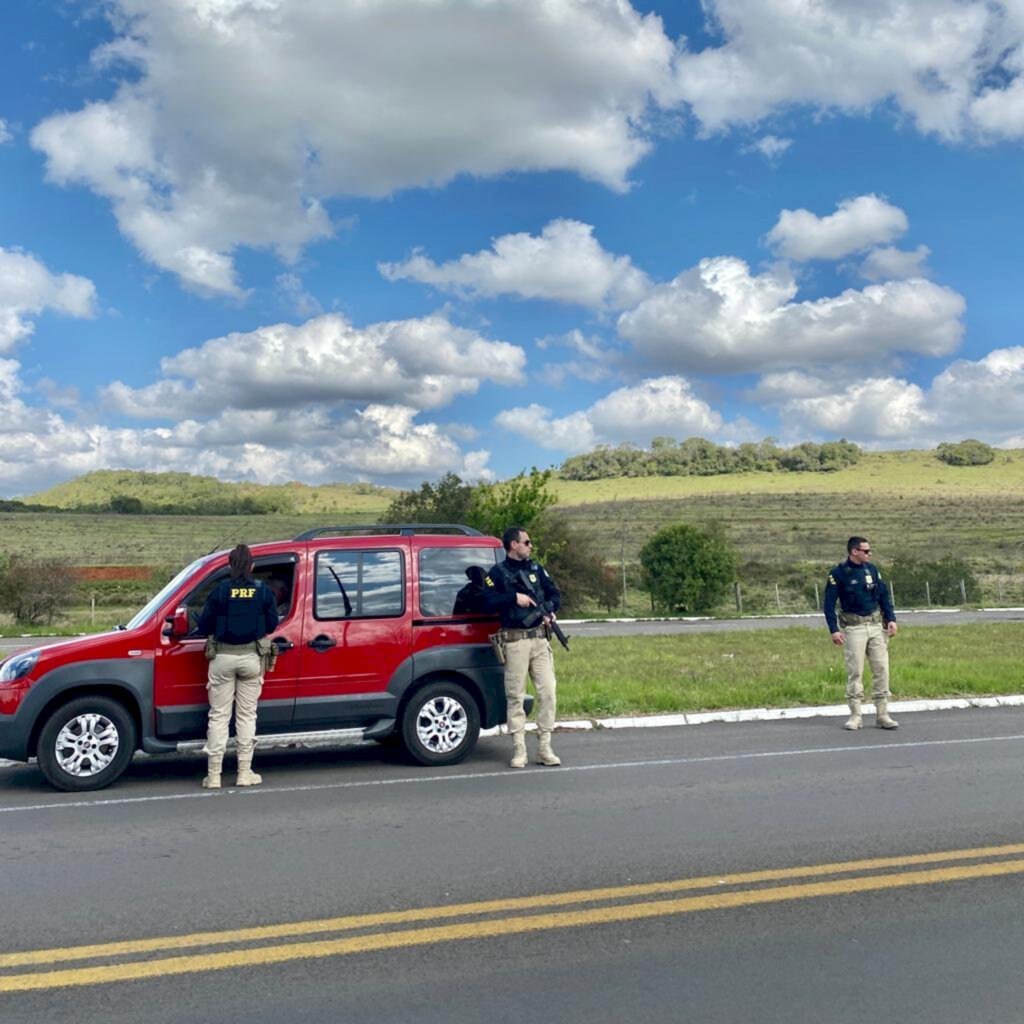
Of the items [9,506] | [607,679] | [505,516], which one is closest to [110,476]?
[9,506]

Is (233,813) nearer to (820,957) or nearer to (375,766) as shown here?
(375,766)

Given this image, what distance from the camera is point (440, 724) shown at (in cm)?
898

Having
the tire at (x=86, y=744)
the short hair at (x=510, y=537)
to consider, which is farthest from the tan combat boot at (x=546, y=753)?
the tire at (x=86, y=744)

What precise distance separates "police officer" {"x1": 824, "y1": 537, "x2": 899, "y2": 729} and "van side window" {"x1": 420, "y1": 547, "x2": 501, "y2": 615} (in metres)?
4.07

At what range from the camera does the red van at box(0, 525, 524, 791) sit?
7.97m

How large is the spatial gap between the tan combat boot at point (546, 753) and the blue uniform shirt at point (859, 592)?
3.82 metres

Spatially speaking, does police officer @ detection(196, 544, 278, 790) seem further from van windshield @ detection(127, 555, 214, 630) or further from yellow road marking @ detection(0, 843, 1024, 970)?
yellow road marking @ detection(0, 843, 1024, 970)

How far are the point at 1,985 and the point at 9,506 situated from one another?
107 metres

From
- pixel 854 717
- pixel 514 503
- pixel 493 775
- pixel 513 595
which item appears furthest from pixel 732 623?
pixel 493 775

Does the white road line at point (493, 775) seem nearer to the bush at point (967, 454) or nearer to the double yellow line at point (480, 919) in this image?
the double yellow line at point (480, 919)

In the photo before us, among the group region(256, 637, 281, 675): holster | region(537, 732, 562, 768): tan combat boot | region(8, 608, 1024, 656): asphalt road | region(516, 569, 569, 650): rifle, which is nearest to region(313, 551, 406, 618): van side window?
region(256, 637, 281, 675): holster

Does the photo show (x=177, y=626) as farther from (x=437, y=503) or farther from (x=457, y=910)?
A: (x=437, y=503)

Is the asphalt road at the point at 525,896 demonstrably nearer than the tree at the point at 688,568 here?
Yes

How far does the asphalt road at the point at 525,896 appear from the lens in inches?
162
